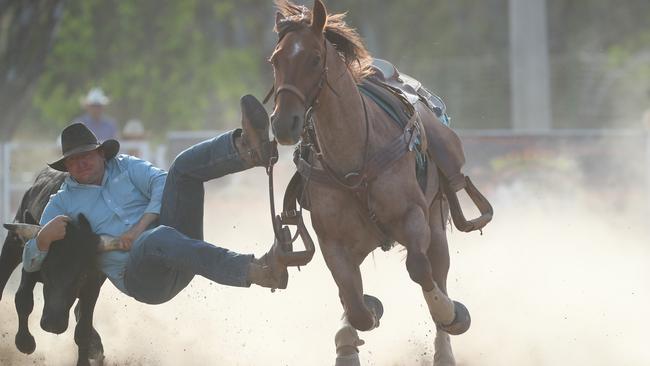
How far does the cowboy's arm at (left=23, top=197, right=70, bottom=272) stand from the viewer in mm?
6000

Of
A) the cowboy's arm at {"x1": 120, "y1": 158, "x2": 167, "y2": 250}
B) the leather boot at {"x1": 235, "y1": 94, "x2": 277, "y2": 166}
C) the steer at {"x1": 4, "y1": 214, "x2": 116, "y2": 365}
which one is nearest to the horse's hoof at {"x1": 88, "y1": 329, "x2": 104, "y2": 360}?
the steer at {"x1": 4, "y1": 214, "x2": 116, "y2": 365}

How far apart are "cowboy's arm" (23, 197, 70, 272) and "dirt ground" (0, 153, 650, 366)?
0.99m

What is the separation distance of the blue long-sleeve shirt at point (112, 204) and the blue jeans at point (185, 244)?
12 cm

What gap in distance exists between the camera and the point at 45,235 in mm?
5992

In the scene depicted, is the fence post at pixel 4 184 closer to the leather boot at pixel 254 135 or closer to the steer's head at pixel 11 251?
the steer's head at pixel 11 251

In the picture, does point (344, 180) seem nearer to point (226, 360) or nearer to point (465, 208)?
point (226, 360)

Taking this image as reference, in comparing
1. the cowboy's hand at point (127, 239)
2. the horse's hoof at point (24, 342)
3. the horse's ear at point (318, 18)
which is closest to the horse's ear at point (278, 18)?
the horse's ear at point (318, 18)

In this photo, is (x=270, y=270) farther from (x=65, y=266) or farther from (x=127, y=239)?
(x=65, y=266)

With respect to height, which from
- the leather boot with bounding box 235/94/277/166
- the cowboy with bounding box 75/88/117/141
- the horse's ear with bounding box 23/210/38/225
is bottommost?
the cowboy with bounding box 75/88/117/141

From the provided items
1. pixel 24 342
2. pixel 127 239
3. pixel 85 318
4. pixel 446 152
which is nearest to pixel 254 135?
pixel 127 239

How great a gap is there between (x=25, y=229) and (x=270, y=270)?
1286 mm

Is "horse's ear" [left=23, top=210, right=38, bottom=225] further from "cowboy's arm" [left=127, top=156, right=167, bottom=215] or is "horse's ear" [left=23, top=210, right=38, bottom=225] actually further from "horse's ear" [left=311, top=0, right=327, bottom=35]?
"horse's ear" [left=311, top=0, right=327, bottom=35]

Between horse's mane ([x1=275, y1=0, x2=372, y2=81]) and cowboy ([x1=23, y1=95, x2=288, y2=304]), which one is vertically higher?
horse's mane ([x1=275, y1=0, x2=372, y2=81])

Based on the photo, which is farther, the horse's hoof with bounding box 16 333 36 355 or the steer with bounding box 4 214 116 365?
the horse's hoof with bounding box 16 333 36 355
